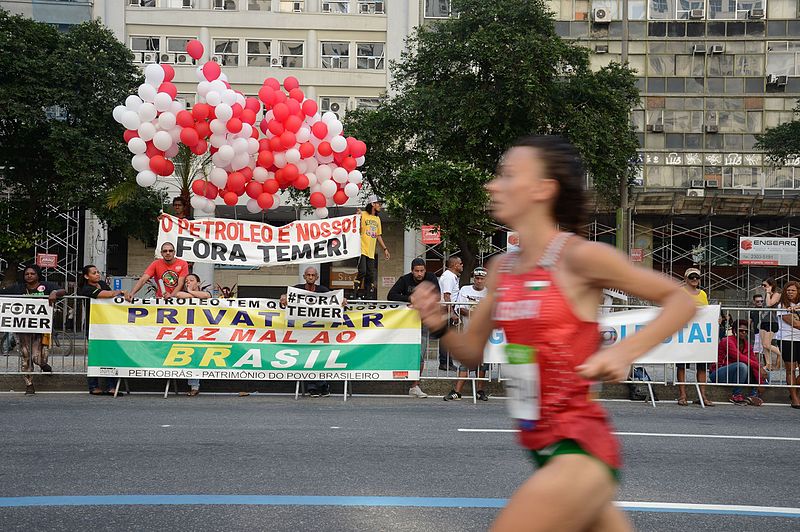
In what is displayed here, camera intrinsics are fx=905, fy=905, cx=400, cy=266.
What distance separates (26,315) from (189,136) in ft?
11.9

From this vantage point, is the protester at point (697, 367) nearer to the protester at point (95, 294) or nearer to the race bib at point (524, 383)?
the protester at point (95, 294)

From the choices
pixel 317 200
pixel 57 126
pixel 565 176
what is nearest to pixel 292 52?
pixel 57 126

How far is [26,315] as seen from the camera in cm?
1262

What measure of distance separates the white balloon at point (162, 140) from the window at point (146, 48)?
2946 centimetres

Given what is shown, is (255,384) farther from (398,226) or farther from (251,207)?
(398,226)

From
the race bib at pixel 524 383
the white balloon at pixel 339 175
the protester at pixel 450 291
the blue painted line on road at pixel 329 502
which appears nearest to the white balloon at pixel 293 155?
the white balloon at pixel 339 175

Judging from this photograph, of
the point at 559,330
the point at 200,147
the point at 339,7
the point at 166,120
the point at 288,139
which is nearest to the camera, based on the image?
the point at 559,330

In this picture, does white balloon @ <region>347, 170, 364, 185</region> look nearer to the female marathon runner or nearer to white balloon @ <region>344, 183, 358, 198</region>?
white balloon @ <region>344, 183, 358, 198</region>

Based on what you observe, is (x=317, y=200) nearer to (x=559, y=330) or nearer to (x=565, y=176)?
(x=565, y=176)

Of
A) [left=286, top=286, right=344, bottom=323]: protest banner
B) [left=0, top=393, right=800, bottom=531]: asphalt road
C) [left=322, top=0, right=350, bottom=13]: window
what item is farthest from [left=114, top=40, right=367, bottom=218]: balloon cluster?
[left=322, top=0, right=350, bottom=13]: window

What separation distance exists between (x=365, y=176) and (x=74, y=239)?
554 inches

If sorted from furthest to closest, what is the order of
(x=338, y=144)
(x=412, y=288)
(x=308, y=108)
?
1. (x=308, y=108)
2. (x=338, y=144)
3. (x=412, y=288)

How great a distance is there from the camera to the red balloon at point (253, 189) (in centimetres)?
1502

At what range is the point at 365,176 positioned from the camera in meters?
34.6
